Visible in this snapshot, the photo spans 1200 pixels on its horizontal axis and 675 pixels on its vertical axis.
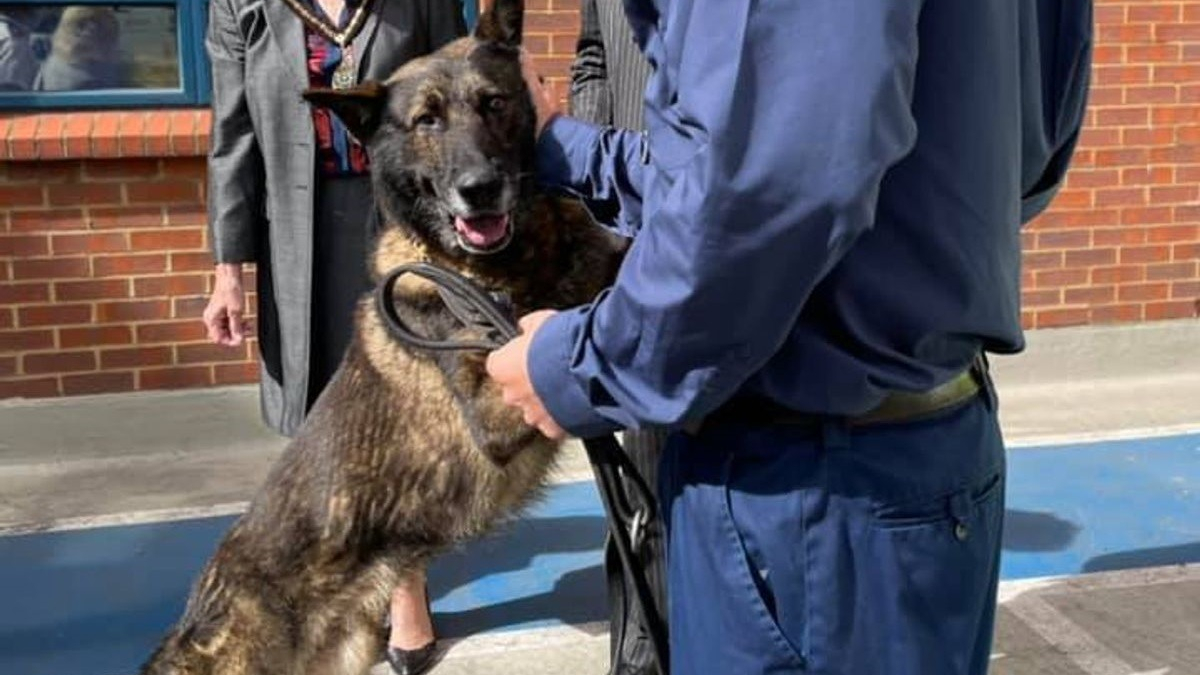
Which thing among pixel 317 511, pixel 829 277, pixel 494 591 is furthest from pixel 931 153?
pixel 494 591

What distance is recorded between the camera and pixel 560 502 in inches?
196

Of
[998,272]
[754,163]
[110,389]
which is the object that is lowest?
[110,389]

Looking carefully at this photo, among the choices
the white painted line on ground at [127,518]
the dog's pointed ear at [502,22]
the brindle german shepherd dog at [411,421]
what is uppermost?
the dog's pointed ear at [502,22]

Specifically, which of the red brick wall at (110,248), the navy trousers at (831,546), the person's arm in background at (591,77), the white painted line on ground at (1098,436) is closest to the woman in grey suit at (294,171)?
the person's arm in background at (591,77)

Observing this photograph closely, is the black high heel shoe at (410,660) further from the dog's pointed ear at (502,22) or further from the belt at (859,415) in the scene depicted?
the belt at (859,415)

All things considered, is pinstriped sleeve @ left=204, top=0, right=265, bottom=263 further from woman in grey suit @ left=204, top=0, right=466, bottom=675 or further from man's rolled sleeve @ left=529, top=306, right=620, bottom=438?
man's rolled sleeve @ left=529, top=306, right=620, bottom=438

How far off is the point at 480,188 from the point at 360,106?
0.30m

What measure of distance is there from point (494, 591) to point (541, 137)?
2136 mm

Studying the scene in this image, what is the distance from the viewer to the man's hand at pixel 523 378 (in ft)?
5.38

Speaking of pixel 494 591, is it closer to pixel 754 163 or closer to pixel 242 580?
pixel 242 580

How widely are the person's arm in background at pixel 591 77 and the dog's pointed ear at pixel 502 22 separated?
25cm

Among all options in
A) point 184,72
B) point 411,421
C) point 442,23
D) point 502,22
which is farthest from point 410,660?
point 184,72

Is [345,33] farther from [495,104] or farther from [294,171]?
[495,104]

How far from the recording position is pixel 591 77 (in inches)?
121
